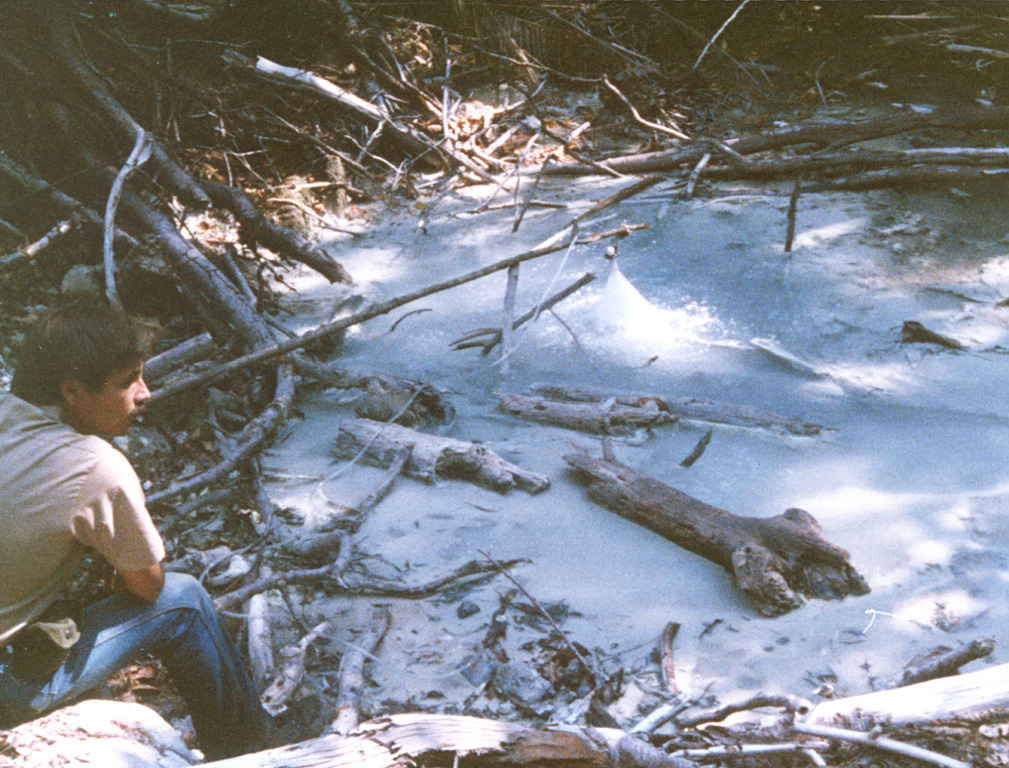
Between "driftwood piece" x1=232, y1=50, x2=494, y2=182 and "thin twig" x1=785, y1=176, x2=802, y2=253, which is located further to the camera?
"driftwood piece" x1=232, y1=50, x2=494, y2=182

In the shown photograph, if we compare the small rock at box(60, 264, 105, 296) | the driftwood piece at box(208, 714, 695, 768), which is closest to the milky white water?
the driftwood piece at box(208, 714, 695, 768)

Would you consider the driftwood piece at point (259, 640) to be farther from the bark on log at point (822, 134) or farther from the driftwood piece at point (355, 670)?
the bark on log at point (822, 134)

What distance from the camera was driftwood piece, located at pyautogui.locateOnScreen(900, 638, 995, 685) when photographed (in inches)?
90.9

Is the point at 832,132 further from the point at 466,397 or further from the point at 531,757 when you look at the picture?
the point at 531,757

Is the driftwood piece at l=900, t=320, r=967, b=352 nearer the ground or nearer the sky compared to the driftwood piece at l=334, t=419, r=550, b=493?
nearer the ground

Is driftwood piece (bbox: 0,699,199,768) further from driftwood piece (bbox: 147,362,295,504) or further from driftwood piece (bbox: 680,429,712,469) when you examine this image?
driftwood piece (bbox: 680,429,712,469)

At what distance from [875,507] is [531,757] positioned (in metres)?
2.04

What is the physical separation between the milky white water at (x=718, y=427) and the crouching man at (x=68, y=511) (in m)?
0.94

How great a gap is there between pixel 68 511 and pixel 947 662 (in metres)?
2.39

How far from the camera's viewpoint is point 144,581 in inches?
82.9

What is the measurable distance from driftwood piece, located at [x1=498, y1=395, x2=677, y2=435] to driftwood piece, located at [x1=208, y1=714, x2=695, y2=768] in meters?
2.11

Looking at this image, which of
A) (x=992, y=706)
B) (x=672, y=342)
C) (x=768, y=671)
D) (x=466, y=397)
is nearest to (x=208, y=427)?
(x=466, y=397)

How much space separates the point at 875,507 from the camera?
3.34 metres

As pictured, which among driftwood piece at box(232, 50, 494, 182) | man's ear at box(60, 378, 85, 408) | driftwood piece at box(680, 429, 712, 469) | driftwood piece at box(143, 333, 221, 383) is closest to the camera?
man's ear at box(60, 378, 85, 408)
